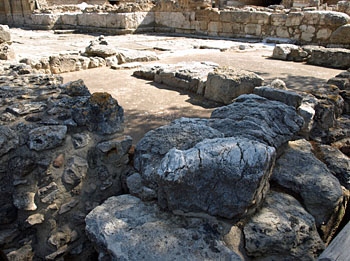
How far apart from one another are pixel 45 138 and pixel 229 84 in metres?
3.26

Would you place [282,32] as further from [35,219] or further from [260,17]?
[35,219]

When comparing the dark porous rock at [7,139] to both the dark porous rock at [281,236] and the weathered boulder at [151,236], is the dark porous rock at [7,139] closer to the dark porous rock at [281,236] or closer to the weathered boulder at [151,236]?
the weathered boulder at [151,236]

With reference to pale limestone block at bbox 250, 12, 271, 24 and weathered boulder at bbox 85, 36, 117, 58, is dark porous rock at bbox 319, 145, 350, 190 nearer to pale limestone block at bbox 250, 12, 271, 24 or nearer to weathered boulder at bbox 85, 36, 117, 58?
weathered boulder at bbox 85, 36, 117, 58

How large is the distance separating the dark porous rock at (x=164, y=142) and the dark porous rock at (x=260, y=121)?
22 centimetres

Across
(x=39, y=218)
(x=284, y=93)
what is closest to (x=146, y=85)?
(x=284, y=93)

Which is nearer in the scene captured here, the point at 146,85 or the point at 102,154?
the point at 102,154

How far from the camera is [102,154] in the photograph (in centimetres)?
259

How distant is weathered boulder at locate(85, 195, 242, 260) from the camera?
1671mm

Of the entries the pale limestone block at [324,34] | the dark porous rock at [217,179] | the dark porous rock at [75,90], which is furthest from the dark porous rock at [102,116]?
the pale limestone block at [324,34]

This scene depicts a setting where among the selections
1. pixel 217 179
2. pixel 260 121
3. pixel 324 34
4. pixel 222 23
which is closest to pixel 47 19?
pixel 222 23

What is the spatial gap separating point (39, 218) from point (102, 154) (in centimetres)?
72

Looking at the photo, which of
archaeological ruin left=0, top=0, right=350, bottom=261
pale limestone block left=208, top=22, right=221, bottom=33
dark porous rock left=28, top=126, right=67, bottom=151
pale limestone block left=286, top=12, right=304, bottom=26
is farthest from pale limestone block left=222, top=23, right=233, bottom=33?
dark porous rock left=28, top=126, right=67, bottom=151

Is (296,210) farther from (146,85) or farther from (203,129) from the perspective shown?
(146,85)

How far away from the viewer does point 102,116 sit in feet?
8.93
